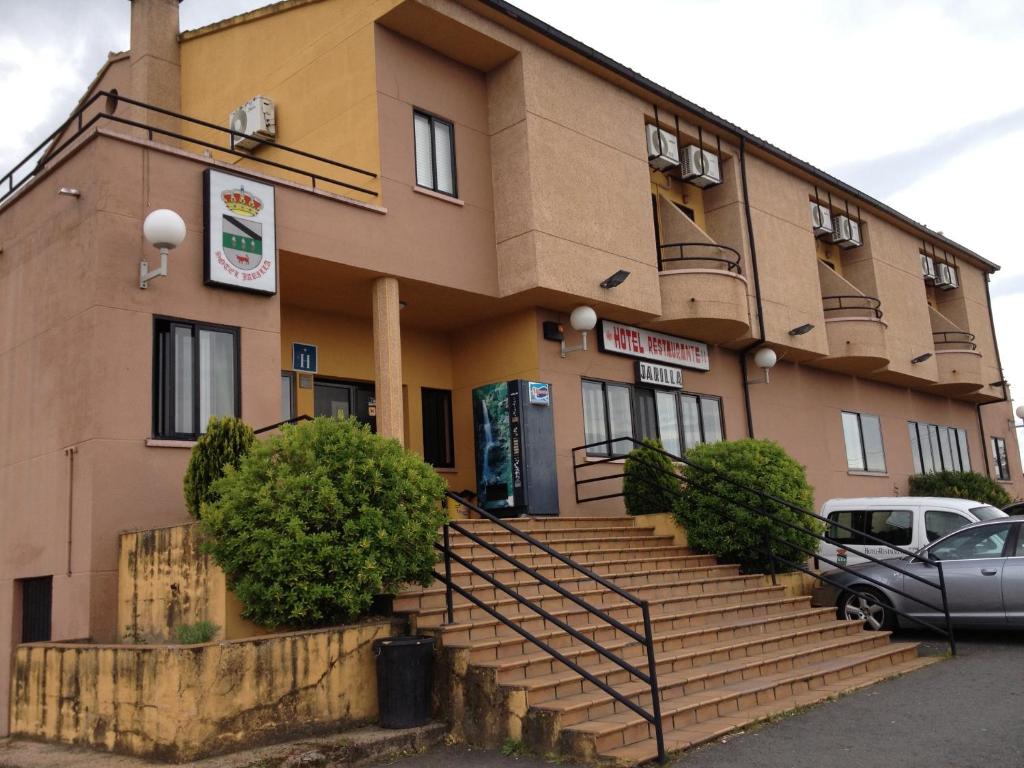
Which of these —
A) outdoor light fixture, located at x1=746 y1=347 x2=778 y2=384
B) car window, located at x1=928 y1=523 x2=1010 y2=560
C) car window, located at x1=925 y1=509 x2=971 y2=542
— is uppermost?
outdoor light fixture, located at x1=746 y1=347 x2=778 y2=384

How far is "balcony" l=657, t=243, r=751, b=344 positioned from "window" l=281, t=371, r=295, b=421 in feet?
21.0

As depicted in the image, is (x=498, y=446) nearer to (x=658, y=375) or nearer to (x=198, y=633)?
(x=658, y=375)

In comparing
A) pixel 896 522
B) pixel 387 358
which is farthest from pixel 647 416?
pixel 387 358

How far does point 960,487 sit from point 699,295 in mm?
10814

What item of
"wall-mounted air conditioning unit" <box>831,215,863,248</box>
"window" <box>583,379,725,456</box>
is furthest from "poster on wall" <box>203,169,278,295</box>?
"wall-mounted air conditioning unit" <box>831,215,863,248</box>

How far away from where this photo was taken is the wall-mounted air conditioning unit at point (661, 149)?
17.7 m

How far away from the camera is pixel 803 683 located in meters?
9.52

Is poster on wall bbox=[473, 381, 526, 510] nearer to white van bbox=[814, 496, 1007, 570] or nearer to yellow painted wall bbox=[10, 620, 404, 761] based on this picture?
white van bbox=[814, 496, 1007, 570]

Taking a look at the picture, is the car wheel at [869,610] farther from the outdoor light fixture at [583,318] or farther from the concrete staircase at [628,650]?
the outdoor light fixture at [583,318]

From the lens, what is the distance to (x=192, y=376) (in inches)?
432

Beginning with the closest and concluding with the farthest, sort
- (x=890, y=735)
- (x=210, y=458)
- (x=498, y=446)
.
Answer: (x=890, y=735) → (x=210, y=458) → (x=498, y=446)

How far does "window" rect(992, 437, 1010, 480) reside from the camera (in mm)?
29516

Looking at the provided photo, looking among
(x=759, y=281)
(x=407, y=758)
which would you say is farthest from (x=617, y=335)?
(x=407, y=758)

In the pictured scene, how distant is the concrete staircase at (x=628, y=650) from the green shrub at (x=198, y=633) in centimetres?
175
